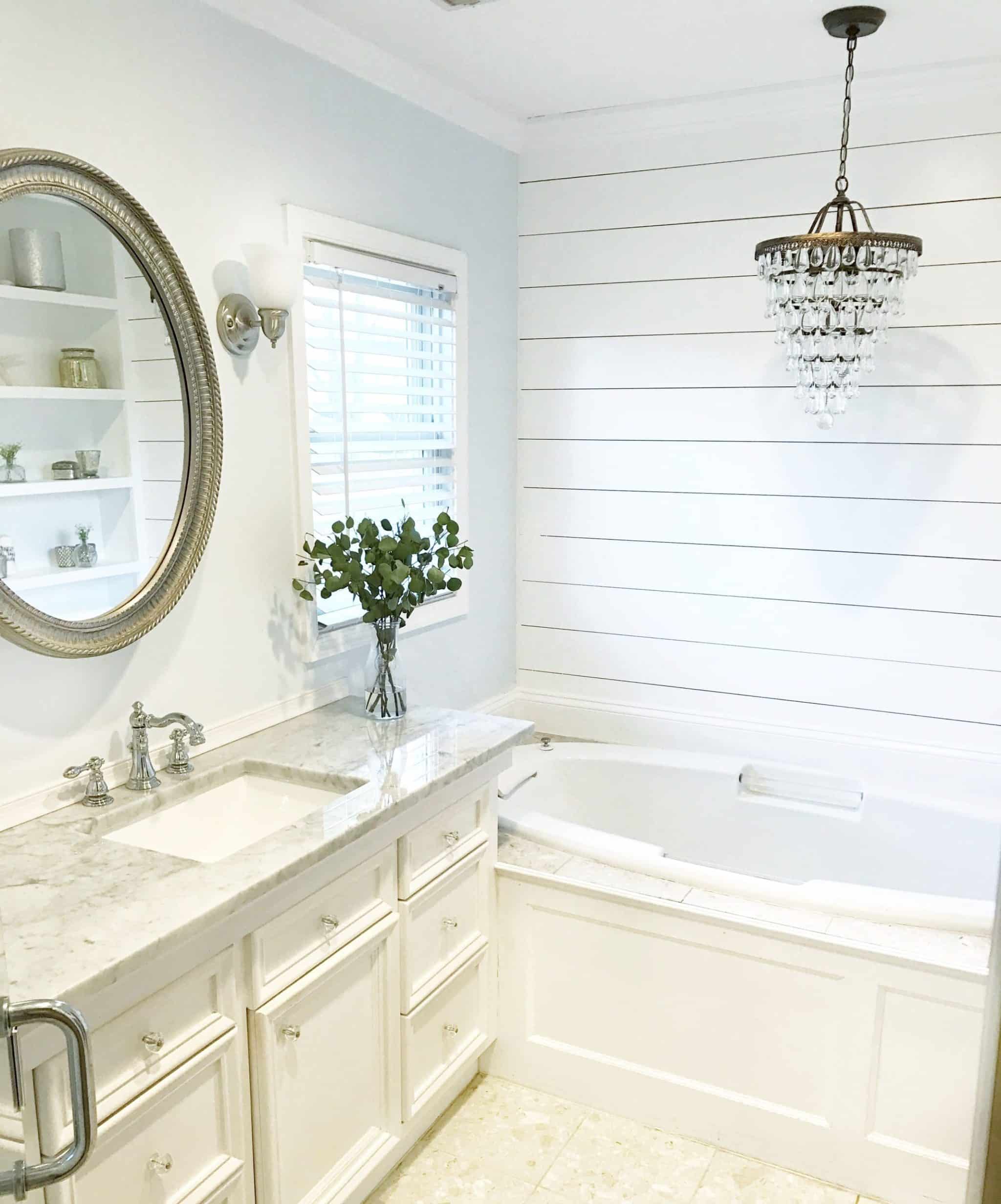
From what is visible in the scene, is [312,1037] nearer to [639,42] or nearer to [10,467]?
[10,467]

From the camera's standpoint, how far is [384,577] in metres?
2.36

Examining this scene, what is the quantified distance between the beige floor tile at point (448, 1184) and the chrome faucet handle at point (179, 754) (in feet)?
3.24

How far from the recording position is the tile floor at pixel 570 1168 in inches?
85.7

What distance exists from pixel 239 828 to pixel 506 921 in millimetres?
761

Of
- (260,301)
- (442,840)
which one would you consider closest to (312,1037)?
(442,840)

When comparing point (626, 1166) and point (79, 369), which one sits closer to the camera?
point (79, 369)

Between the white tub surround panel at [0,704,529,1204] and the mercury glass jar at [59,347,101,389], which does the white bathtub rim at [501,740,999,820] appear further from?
the mercury glass jar at [59,347,101,389]

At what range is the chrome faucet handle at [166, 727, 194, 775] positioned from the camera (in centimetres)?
204

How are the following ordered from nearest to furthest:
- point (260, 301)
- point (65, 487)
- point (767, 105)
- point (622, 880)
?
point (65, 487) → point (260, 301) → point (622, 880) → point (767, 105)

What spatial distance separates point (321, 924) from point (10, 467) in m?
0.95

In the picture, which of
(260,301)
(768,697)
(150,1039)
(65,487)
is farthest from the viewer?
(768,697)

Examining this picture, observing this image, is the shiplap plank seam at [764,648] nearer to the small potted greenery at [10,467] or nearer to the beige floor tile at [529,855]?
the beige floor tile at [529,855]

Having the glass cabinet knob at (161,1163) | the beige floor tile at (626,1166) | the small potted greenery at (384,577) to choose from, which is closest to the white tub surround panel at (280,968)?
the glass cabinet knob at (161,1163)

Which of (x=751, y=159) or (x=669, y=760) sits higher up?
(x=751, y=159)
